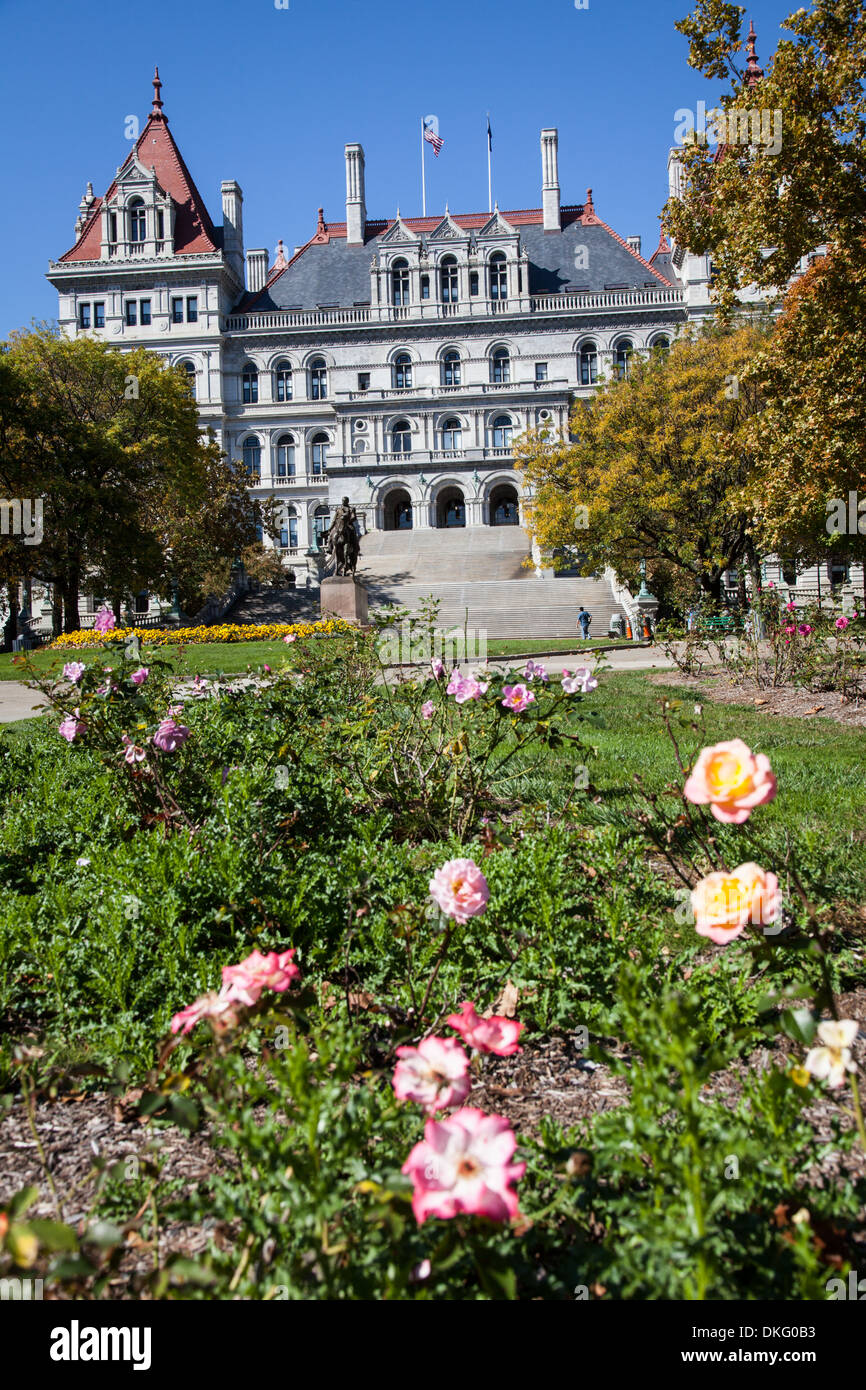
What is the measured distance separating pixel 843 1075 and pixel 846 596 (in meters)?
11.5

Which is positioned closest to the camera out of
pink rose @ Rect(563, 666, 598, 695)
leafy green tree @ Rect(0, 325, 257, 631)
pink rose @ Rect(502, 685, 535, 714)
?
pink rose @ Rect(502, 685, 535, 714)

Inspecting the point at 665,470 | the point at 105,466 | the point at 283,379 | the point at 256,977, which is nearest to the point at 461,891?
the point at 256,977

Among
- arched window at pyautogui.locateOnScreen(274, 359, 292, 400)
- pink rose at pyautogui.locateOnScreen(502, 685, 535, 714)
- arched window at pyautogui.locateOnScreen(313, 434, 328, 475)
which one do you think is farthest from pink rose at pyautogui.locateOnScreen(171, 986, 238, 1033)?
arched window at pyautogui.locateOnScreen(274, 359, 292, 400)

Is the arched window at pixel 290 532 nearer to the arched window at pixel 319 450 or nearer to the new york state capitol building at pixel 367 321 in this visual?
the new york state capitol building at pixel 367 321

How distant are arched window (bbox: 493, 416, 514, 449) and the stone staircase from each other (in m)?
7.63

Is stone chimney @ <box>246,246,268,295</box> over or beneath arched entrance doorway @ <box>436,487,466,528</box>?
over

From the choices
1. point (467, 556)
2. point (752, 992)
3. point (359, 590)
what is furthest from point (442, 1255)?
point (467, 556)

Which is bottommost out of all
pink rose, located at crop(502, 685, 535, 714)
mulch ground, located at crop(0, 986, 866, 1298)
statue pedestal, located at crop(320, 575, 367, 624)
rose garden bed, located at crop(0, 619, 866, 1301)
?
mulch ground, located at crop(0, 986, 866, 1298)

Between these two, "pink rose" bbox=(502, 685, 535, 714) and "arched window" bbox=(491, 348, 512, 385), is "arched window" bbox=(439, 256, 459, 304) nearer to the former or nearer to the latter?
"arched window" bbox=(491, 348, 512, 385)

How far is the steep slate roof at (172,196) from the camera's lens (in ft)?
178

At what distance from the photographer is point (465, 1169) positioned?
4.18 ft

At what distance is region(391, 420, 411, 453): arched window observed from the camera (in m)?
50.1

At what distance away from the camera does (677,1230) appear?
1.35m

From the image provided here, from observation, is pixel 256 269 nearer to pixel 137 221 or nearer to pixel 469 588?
pixel 137 221
